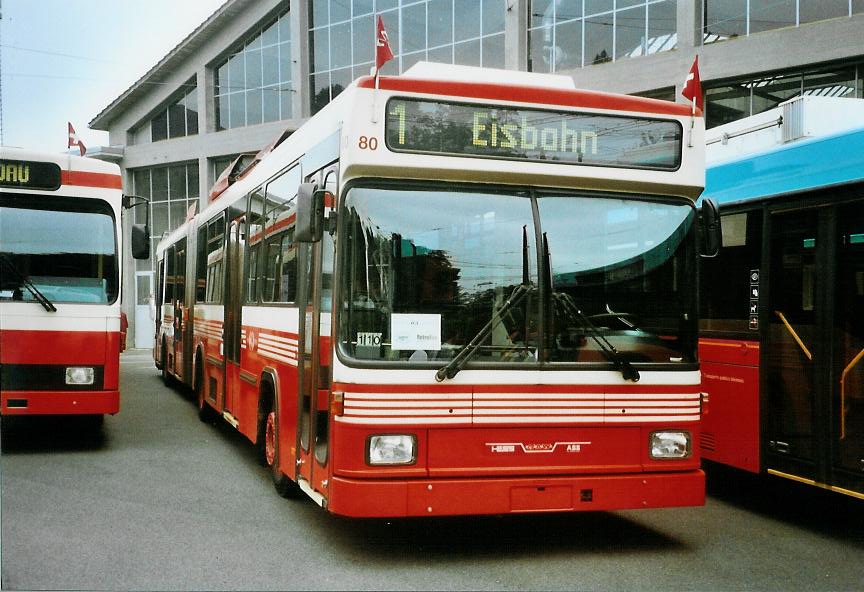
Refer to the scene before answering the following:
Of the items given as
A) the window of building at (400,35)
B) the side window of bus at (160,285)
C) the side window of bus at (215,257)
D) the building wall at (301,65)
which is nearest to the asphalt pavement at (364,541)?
the side window of bus at (215,257)

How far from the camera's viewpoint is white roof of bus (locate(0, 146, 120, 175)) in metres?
9.84

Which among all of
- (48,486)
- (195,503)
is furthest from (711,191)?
(48,486)

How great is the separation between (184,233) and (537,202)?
34.9 feet

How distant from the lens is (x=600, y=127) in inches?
247

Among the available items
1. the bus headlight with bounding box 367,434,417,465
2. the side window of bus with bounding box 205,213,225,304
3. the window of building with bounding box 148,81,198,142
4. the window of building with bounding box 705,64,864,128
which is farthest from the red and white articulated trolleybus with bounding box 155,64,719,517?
the window of building with bounding box 148,81,198,142

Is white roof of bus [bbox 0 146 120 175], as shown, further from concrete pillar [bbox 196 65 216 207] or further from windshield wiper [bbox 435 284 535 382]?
concrete pillar [bbox 196 65 216 207]

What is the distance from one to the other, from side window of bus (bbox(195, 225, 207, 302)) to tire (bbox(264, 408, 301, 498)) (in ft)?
15.5

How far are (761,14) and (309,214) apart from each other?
56.6 feet

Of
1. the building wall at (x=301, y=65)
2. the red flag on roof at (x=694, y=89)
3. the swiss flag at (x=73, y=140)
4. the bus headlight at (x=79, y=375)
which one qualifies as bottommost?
the bus headlight at (x=79, y=375)

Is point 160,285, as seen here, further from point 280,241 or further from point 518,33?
→ point 280,241

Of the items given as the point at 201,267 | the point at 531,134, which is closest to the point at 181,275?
the point at 201,267

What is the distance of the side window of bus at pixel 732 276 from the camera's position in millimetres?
7691

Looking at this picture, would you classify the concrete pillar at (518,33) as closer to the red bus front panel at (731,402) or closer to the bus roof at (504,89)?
the red bus front panel at (731,402)

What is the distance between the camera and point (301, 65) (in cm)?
3050
